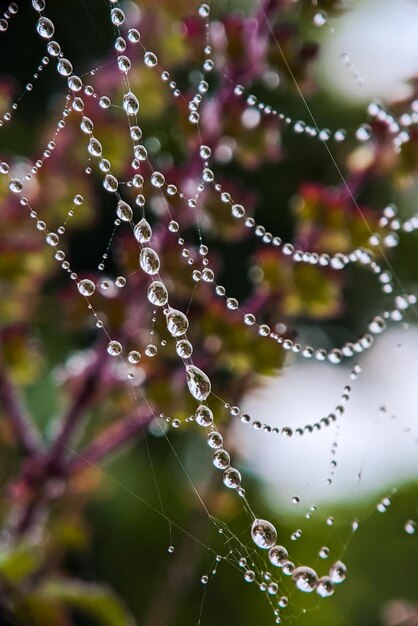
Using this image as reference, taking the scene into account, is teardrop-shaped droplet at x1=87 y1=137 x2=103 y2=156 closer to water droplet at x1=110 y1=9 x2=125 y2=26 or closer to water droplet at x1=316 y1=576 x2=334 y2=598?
water droplet at x1=110 y1=9 x2=125 y2=26

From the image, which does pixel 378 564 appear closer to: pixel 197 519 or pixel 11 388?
pixel 197 519

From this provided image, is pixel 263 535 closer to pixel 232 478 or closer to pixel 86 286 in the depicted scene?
pixel 232 478

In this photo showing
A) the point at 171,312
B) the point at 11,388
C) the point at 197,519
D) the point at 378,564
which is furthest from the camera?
the point at 378,564

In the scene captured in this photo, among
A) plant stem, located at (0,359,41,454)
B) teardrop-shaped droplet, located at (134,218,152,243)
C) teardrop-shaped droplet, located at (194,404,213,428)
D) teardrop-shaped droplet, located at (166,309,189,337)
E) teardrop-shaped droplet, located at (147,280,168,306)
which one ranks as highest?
teardrop-shaped droplet, located at (134,218,152,243)

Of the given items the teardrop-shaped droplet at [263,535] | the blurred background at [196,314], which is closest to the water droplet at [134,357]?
the blurred background at [196,314]

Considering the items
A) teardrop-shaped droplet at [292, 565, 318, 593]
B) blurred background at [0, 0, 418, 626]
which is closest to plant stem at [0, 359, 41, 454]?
blurred background at [0, 0, 418, 626]

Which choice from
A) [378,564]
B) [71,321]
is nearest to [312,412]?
[71,321]

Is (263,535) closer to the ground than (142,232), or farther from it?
closer to the ground

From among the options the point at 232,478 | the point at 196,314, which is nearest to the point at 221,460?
the point at 232,478
